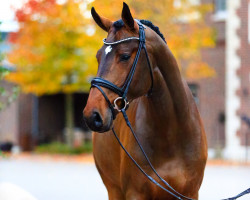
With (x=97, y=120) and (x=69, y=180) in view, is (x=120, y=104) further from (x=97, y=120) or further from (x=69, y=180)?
(x=69, y=180)

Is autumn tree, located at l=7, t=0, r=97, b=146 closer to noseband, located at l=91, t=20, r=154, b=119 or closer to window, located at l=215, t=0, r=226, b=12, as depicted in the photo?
window, located at l=215, t=0, r=226, b=12

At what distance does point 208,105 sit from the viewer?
72.0 ft

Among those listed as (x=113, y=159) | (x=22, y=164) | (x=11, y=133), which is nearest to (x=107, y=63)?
(x=113, y=159)

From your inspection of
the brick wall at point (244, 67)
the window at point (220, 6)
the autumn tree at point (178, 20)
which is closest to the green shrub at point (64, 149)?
the autumn tree at point (178, 20)

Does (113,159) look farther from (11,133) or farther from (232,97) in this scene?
(11,133)

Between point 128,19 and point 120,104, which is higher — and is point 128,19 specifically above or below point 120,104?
above

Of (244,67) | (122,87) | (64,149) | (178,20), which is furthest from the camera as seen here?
(64,149)

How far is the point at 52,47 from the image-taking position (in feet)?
68.8

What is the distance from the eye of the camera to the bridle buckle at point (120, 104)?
367cm

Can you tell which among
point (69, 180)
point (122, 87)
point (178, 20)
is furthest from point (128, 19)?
point (178, 20)

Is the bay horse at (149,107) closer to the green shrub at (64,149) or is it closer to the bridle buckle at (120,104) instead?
the bridle buckle at (120,104)

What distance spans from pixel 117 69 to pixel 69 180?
992 cm

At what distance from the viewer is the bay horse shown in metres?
3.70

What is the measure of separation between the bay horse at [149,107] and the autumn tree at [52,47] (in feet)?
50.2
